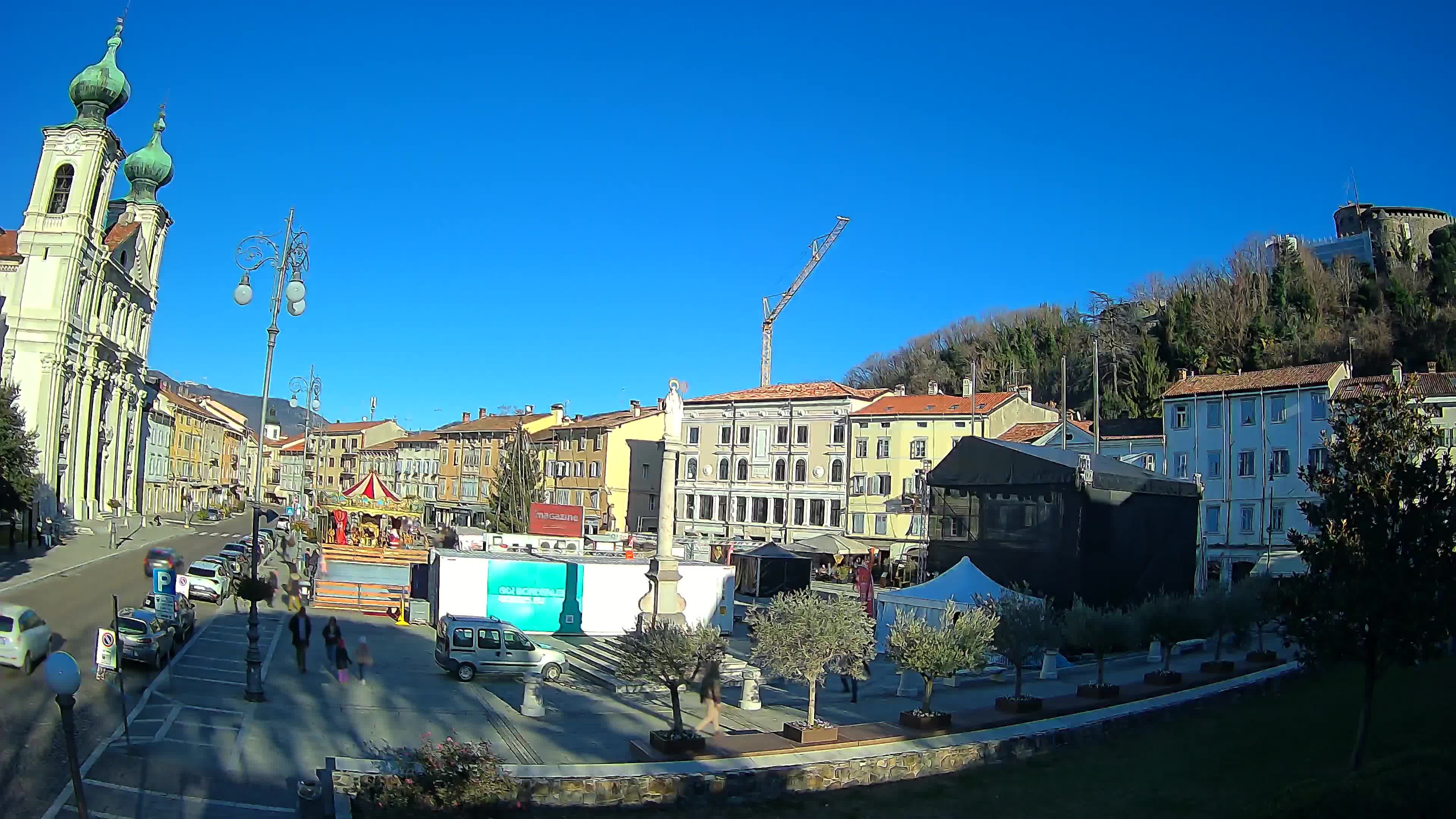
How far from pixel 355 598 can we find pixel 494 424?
2095 inches

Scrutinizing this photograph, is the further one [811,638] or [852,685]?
[852,685]

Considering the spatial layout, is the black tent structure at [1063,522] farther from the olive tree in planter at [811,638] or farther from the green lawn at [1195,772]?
the olive tree in planter at [811,638]

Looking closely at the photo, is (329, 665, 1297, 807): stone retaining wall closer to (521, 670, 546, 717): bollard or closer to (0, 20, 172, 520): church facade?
(521, 670, 546, 717): bollard

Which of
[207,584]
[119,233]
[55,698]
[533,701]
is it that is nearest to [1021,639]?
[533,701]

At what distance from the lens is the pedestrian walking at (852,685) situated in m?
21.5

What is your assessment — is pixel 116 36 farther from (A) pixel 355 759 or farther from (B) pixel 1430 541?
(B) pixel 1430 541

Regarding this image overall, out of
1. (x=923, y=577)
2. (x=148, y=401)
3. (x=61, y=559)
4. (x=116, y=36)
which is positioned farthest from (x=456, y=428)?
(x=923, y=577)

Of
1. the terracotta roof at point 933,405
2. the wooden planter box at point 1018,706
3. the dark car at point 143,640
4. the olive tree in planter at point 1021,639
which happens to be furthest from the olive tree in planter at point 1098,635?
the terracotta roof at point 933,405

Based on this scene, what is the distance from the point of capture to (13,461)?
34.4m

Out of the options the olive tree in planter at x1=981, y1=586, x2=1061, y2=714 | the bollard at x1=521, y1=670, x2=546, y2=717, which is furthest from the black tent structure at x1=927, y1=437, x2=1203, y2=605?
the bollard at x1=521, y1=670, x2=546, y2=717

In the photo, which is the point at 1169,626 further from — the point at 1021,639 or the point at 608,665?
the point at 608,665

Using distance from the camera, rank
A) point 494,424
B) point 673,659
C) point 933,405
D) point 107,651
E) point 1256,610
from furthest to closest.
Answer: point 494,424 < point 933,405 < point 1256,610 < point 107,651 < point 673,659

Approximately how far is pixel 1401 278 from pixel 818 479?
140 ft

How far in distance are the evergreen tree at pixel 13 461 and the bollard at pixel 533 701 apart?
24.7 meters
